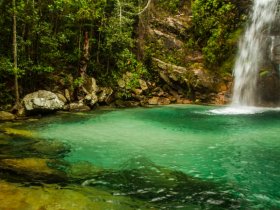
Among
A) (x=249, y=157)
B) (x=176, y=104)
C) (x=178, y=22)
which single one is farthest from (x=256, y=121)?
(x=178, y=22)

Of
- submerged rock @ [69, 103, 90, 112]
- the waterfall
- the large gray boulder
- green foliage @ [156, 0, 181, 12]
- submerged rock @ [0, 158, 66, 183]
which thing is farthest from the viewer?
green foliage @ [156, 0, 181, 12]

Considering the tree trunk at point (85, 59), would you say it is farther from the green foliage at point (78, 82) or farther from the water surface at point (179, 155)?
the water surface at point (179, 155)

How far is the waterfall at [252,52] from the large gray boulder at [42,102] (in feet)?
41.6

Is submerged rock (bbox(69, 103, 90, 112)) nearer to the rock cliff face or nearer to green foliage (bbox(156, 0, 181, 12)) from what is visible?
the rock cliff face

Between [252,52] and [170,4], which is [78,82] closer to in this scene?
[252,52]

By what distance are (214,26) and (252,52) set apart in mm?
4261

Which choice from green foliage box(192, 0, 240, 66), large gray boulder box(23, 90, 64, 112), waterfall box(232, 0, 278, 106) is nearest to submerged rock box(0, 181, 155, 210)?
large gray boulder box(23, 90, 64, 112)

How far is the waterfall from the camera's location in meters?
23.6

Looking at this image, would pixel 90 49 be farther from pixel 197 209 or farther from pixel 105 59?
pixel 197 209

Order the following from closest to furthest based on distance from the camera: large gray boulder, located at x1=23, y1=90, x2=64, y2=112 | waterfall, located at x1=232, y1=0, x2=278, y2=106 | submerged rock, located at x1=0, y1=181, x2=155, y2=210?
submerged rock, located at x1=0, y1=181, x2=155, y2=210, large gray boulder, located at x1=23, y1=90, x2=64, y2=112, waterfall, located at x1=232, y1=0, x2=278, y2=106

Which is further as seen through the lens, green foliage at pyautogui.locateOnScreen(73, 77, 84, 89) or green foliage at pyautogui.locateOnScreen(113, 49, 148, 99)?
green foliage at pyautogui.locateOnScreen(113, 49, 148, 99)

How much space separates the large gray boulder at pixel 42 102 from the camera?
16995 millimetres

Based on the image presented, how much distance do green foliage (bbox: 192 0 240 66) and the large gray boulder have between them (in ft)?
43.2

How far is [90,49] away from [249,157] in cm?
1716
